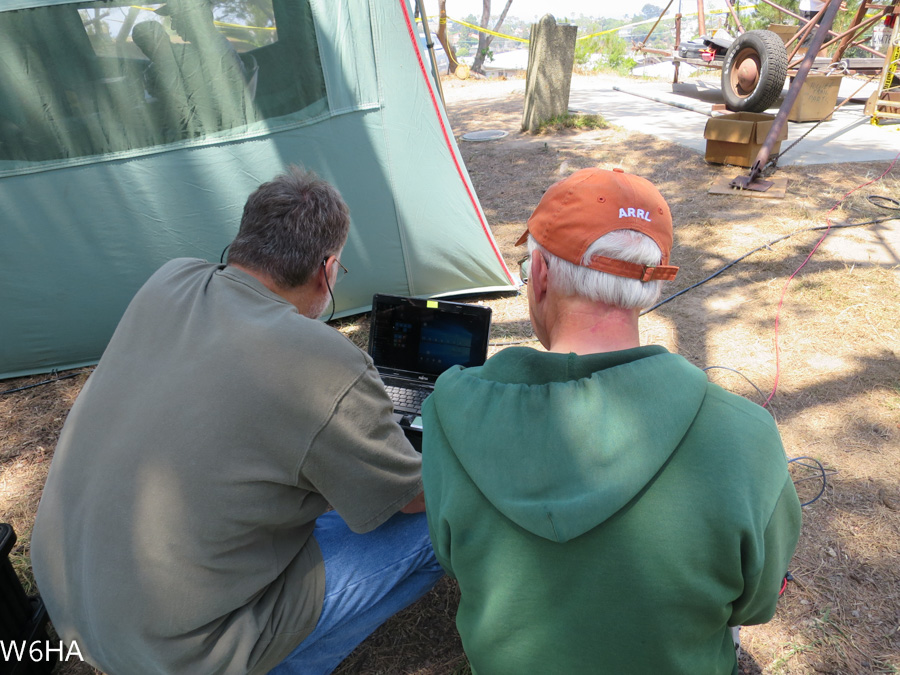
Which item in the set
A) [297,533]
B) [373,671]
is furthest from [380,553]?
[373,671]

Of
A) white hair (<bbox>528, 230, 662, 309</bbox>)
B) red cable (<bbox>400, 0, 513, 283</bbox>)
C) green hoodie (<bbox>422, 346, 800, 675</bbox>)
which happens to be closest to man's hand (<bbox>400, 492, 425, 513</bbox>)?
green hoodie (<bbox>422, 346, 800, 675</bbox>)

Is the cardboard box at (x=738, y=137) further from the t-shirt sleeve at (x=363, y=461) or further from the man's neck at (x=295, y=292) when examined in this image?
the t-shirt sleeve at (x=363, y=461)

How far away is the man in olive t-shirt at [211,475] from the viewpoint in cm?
120

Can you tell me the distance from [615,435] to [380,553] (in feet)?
3.25

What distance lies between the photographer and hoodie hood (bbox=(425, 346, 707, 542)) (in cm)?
88

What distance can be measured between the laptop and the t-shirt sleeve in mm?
855

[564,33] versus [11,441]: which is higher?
[564,33]

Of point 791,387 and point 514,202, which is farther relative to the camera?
point 514,202

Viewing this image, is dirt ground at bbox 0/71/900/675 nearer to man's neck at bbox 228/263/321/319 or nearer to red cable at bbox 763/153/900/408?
red cable at bbox 763/153/900/408

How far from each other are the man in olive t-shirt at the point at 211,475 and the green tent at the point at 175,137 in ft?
6.36

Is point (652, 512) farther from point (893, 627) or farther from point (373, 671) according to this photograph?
point (893, 627)

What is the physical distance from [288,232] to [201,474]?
652 mm

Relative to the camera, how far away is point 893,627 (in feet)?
5.98

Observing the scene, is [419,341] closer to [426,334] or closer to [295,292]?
[426,334]
